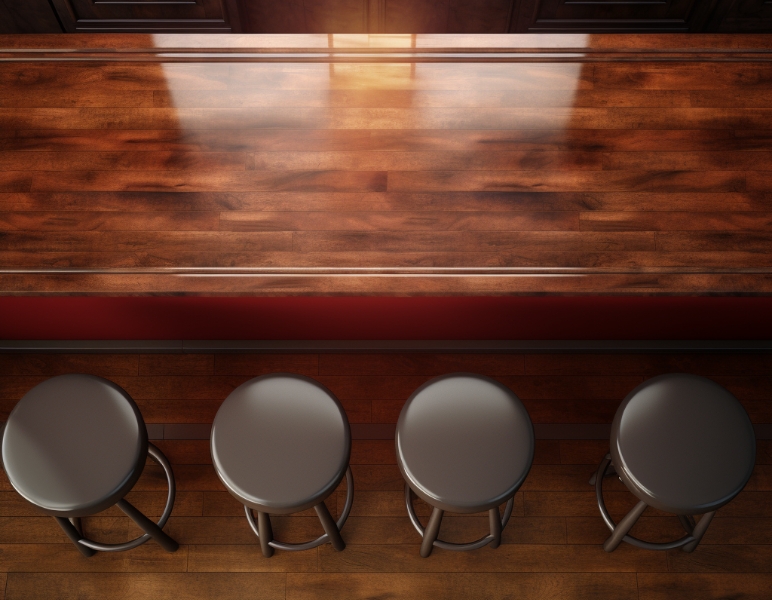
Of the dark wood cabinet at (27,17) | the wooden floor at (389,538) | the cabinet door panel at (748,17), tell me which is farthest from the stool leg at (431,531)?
the dark wood cabinet at (27,17)

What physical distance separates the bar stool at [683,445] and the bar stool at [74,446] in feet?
4.99

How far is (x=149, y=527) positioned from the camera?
6.55 ft

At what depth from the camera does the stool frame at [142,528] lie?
1.97 metres

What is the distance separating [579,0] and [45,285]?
122 inches

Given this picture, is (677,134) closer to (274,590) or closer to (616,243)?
(616,243)

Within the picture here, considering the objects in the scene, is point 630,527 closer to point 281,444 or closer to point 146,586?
point 281,444

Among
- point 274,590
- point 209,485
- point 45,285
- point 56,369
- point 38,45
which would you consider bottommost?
point 274,590

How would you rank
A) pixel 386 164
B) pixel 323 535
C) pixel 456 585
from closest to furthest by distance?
1. pixel 386 164
2. pixel 323 535
3. pixel 456 585

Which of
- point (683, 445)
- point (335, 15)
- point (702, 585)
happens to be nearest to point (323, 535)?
point (683, 445)

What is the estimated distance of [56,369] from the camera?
251cm

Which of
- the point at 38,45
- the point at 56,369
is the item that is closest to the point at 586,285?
the point at 38,45

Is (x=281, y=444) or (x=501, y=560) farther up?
(x=281, y=444)

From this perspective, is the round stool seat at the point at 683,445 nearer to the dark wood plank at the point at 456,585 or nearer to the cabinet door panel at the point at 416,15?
the dark wood plank at the point at 456,585

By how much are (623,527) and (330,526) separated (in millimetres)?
1070
